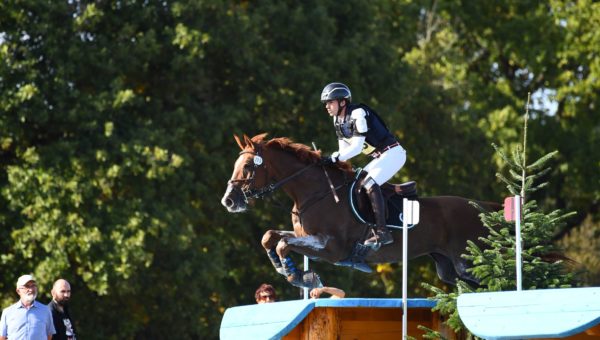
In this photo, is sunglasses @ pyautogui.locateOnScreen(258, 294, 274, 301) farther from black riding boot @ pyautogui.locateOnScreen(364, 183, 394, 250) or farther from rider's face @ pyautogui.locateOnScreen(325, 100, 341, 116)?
rider's face @ pyautogui.locateOnScreen(325, 100, 341, 116)

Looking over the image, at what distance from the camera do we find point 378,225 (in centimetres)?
1143

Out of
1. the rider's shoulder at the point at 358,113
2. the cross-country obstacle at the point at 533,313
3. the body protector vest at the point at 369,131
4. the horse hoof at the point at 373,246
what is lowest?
the cross-country obstacle at the point at 533,313

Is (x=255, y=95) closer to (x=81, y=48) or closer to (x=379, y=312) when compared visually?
(x=81, y=48)

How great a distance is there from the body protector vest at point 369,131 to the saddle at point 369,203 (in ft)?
0.98

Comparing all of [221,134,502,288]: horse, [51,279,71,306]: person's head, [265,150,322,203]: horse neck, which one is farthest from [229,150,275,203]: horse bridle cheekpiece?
[51,279,71,306]: person's head

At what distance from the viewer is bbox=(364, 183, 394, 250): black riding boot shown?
11.4 m

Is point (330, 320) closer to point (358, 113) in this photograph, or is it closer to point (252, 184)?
point (252, 184)

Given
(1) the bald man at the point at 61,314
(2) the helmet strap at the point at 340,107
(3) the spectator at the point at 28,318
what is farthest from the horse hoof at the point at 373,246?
(3) the spectator at the point at 28,318

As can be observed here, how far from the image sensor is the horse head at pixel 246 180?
36.7 feet

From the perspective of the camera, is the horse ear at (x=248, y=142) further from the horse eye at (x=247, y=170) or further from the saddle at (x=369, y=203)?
the saddle at (x=369, y=203)

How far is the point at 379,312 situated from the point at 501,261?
3.51 feet

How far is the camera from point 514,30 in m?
29.2

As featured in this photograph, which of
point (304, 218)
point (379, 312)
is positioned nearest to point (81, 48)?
point (304, 218)

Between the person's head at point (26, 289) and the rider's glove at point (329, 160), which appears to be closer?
the person's head at point (26, 289)
